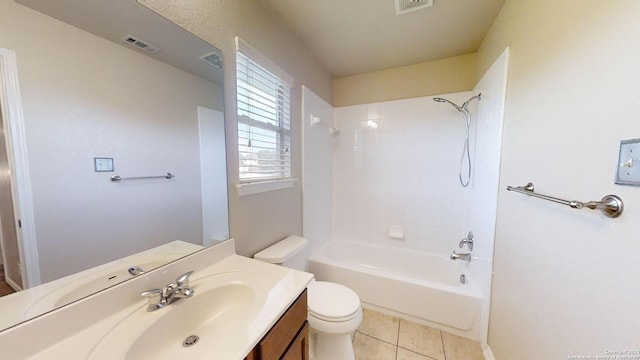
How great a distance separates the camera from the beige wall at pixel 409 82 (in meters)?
2.12

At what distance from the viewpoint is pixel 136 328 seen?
2.21 ft

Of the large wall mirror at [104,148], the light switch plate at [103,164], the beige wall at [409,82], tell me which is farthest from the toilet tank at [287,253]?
the beige wall at [409,82]

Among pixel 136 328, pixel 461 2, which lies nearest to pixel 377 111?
pixel 461 2

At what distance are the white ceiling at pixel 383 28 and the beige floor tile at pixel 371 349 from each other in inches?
96.8

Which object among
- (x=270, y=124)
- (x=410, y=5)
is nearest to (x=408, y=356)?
(x=270, y=124)

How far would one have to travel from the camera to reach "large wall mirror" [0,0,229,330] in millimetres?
590

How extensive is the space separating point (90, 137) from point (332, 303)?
1407 mm

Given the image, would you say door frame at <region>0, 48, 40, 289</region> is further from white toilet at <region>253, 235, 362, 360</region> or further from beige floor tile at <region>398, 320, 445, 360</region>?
beige floor tile at <region>398, 320, 445, 360</region>

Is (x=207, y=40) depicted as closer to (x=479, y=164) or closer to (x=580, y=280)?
(x=580, y=280)

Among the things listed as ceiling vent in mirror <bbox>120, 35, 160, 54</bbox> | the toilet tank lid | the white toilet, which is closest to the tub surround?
the toilet tank lid

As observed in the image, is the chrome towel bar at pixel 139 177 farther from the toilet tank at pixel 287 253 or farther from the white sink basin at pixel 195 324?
the toilet tank at pixel 287 253

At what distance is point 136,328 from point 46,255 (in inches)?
13.4

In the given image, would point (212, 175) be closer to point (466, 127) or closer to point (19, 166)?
point (19, 166)

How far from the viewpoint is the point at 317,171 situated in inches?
89.6
